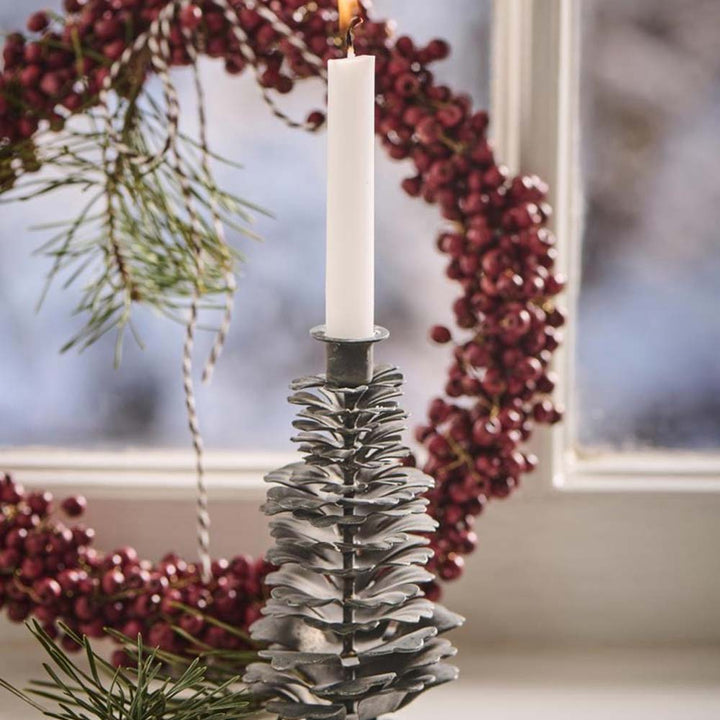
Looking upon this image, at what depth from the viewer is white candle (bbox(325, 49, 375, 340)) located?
1.82 ft

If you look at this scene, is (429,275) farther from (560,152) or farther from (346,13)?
(346,13)

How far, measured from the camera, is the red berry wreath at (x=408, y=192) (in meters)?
0.80

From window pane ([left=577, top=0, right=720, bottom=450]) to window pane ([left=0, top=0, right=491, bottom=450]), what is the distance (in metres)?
0.15

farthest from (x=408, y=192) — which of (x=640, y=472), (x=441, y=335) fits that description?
(x=640, y=472)

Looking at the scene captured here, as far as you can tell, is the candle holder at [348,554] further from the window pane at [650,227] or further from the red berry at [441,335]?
the window pane at [650,227]

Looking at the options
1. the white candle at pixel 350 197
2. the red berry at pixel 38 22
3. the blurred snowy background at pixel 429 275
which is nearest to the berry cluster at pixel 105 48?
the red berry at pixel 38 22

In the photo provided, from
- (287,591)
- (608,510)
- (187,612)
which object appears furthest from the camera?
(608,510)

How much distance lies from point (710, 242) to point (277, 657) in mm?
565

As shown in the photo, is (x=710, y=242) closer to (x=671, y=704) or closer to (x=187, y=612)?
(x=671, y=704)

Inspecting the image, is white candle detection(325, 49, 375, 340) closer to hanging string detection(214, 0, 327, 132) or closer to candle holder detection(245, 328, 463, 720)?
candle holder detection(245, 328, 463, 720)

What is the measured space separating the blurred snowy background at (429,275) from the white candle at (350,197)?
1.30 feet

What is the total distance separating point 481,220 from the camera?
816mm

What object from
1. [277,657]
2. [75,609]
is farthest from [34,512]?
[277,657]

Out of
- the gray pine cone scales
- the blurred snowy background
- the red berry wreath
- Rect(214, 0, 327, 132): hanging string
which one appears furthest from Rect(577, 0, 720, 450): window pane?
the gray pine cone scales
